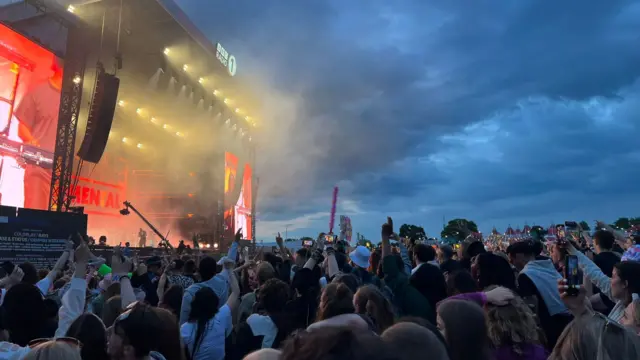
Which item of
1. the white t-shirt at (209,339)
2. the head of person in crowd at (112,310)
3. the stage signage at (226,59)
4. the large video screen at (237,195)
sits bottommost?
the white t-shirt at (209,339)

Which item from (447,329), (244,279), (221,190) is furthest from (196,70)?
(447,329)

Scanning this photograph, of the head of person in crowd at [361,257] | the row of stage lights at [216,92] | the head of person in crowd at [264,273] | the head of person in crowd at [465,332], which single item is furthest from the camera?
the row of stage lights at [216,92]

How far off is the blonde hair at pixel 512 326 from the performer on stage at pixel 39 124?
53.7 feet

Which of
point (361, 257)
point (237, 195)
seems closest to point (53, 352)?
point (361, 257)

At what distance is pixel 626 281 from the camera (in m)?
2.47

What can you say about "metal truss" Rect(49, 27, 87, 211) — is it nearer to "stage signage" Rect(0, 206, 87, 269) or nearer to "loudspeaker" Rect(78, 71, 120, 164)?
"loudspeaker" Rect(78, 71, 120, 164)

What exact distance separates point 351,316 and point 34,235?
9247 mm

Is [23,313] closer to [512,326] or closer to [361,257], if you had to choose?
[512,326]

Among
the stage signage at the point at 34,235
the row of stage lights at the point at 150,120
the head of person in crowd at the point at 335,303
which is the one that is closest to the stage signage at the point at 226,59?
the row of stage lights at the point at 150,120

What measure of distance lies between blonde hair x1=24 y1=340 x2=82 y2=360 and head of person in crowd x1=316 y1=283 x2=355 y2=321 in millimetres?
1355

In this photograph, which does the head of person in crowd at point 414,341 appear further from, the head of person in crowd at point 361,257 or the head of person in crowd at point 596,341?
the head of person in crowd at point 361,257

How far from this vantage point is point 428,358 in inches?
45.6

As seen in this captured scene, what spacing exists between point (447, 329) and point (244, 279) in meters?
4.33

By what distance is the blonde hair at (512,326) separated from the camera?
2008mm
